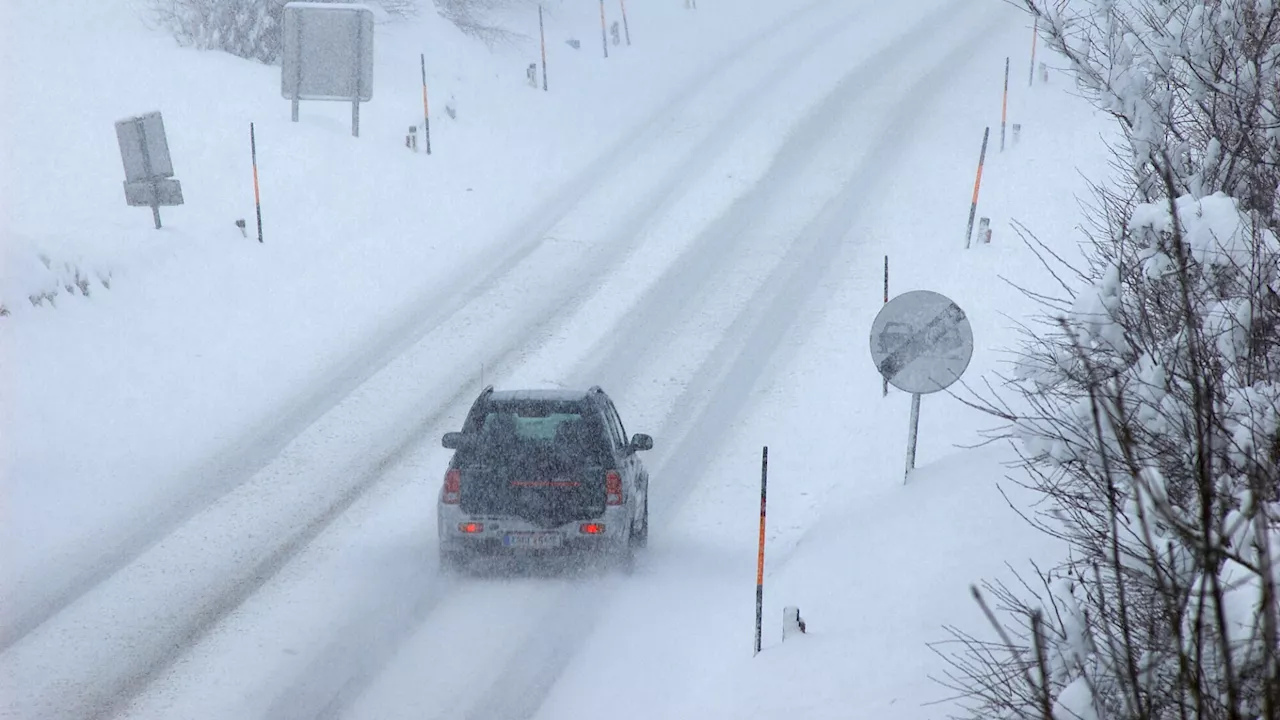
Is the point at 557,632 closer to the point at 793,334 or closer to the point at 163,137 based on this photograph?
the point at 793,334

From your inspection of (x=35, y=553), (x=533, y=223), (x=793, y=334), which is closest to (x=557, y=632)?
(x=35, y=553)

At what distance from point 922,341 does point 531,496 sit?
3.51 metres

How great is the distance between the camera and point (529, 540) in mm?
11078

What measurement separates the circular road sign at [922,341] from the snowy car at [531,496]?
2.50m

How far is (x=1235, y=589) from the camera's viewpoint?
4133mm

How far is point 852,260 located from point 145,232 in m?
Answer: 10.9

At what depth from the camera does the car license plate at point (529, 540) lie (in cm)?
1108

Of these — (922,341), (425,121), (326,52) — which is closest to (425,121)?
(425,121)

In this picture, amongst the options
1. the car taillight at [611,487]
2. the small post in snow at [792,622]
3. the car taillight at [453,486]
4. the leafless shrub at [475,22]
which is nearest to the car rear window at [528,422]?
the car taillight at [453,486]

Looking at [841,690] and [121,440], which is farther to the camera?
[121,440]

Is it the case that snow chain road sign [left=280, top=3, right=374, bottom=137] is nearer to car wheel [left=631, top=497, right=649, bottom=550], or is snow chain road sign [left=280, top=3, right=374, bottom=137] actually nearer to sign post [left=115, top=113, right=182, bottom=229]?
sign post [left=115, top=113, right=182, bottom=229]

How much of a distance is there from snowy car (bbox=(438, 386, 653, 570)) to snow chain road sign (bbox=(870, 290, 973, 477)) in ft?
8.19

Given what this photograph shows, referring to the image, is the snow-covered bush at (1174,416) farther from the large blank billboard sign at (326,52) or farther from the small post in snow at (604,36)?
the small post in snow at (604,36)

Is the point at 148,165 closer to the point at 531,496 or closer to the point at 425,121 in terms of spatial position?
the point at 425,121
